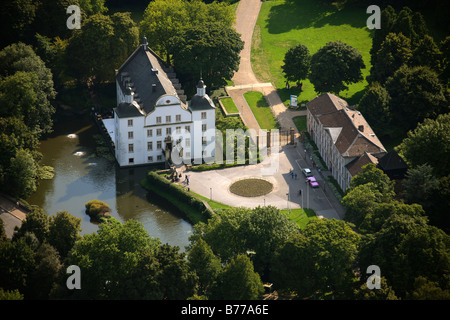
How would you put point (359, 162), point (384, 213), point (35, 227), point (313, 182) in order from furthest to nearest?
point (313, 182) < point (359, 162) < point (384, 213) < point (35, 227)

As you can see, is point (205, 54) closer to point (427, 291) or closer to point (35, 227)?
point (35, 227)

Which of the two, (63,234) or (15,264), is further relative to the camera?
(63,234)

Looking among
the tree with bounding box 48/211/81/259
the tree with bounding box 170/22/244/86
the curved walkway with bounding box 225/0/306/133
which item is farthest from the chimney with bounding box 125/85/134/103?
the tree with bounding box 48/211/81/259

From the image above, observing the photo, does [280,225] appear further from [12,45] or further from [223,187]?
[12,45]

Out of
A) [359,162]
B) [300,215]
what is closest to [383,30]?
[359,162]
